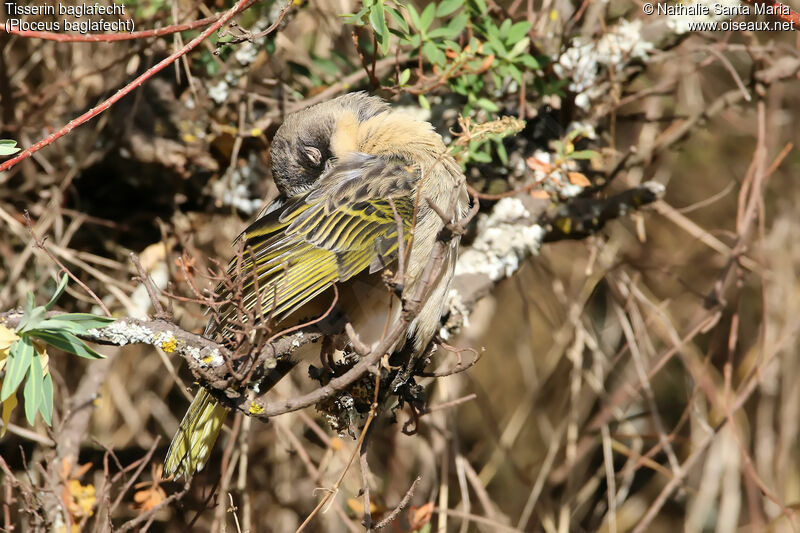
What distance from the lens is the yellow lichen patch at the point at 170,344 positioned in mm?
2062

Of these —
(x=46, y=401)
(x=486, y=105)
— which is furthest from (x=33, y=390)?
(x=486, y=105)

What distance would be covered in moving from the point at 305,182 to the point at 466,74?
0.76 meters

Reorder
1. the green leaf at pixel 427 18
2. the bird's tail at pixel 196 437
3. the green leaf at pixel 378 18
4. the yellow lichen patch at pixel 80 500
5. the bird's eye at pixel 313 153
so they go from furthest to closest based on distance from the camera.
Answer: the bird's eye at pixel 313 153 → the green leaf at pixel 427 18 → the yellow lichen patch at pixel 80 500 → the bird's tail at pixel 196 437 → the green leaf at pixel 378 18

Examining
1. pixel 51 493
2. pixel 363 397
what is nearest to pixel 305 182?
pixel 363 397

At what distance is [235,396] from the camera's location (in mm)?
2080

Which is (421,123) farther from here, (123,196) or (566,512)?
(566,512)

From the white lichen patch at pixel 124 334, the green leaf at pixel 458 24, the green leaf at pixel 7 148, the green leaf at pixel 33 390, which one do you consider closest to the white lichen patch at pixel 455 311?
the green leaf at pixel 458 24

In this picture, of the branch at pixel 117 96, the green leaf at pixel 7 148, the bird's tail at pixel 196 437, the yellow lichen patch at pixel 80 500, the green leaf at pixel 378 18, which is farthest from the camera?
the yellow lichen patch at pixel 80 500

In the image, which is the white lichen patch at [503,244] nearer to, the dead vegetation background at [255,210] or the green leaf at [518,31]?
the dead vegetation background at [255,210]

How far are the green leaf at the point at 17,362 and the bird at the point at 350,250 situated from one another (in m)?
0.57

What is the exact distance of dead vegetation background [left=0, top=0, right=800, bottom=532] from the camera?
338 centimetres

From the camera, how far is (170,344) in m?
2.07

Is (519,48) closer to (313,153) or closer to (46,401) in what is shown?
(313,153)

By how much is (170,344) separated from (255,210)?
69.8 inches
